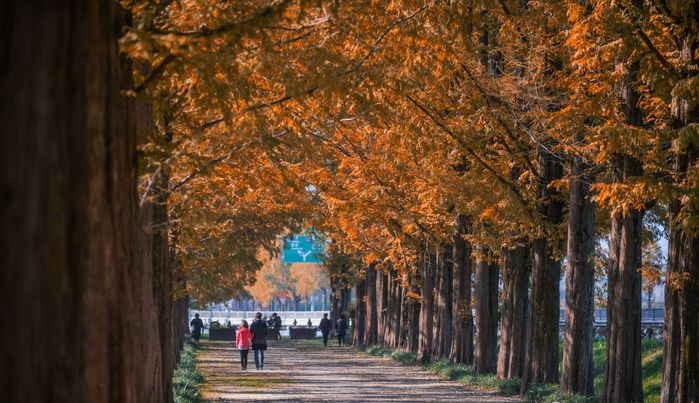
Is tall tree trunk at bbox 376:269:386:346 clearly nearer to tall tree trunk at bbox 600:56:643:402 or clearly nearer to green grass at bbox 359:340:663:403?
green grass at bbox 359:340:663:403

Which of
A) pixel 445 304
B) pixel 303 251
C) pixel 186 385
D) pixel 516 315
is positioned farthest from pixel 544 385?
pixel 303 251

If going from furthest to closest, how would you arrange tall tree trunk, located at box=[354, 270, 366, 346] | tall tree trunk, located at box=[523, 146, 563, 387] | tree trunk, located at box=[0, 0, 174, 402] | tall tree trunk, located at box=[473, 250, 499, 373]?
tall tree trunk, located at box=[354, 270, 366, 346]
tall tree trunk, located at box=[473, 250, 499, 373]
tall tree trunk, located at box=[523, 146, 563, 387]
tree trunk, located at box=[0, 0, 174, 402]

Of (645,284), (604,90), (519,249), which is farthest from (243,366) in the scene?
(645,284)

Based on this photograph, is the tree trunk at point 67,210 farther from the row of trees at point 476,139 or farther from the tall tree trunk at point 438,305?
the tall tree trunk at point 438,305

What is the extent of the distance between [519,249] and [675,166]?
1092 centimetres

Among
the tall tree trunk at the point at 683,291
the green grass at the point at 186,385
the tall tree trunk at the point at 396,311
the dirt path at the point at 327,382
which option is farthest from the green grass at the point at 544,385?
the tall tree trunk at the point at 396,311

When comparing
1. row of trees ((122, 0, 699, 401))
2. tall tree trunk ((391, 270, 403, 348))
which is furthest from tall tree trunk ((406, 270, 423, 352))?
row of trees ((122, 0, 699, 401))

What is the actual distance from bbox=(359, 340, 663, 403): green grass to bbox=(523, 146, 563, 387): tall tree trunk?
59 cm

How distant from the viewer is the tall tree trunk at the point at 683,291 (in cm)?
1670

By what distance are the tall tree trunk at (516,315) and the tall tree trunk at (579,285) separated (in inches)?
188

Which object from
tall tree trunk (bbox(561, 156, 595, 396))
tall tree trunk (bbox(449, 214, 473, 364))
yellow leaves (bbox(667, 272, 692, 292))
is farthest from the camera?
tall tree trunk (bbox(449, 214, 473, 364))

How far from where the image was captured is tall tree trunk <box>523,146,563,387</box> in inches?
993

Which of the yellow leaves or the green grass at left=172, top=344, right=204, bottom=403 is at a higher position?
the yellow leaves

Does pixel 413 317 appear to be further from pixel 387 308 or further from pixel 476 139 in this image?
pixel 476 139
